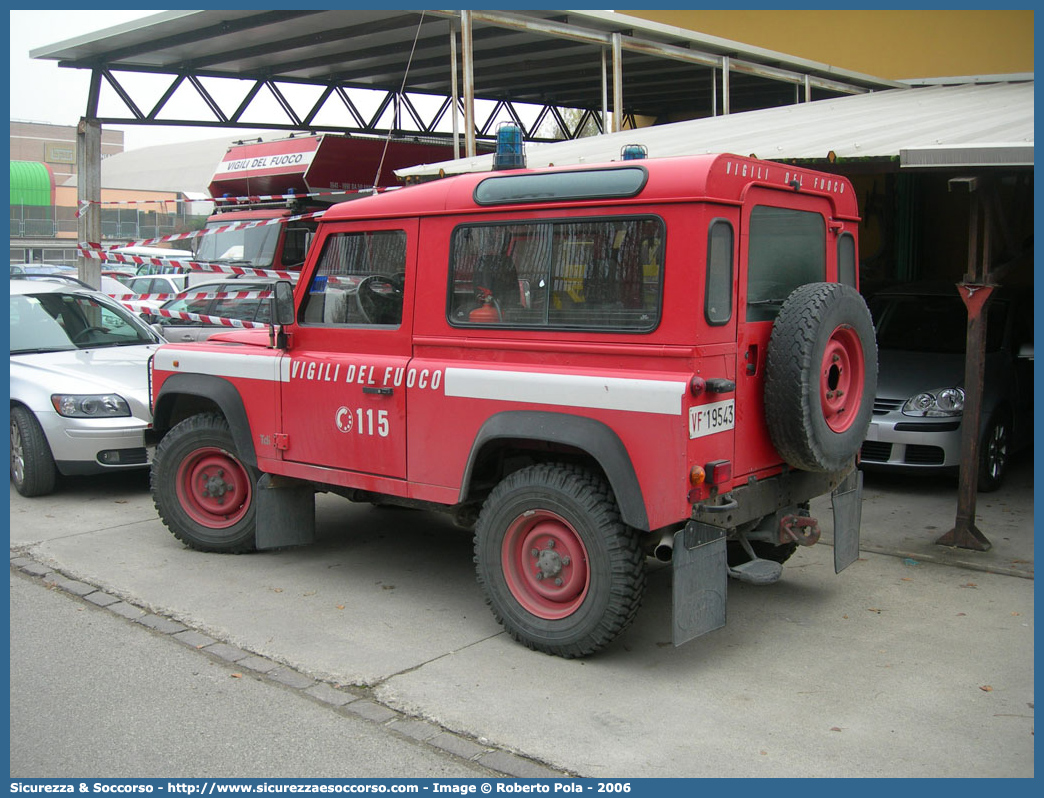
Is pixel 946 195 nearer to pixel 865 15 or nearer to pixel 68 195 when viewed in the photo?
pixel 865 15

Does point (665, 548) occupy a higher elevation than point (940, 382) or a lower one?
lower

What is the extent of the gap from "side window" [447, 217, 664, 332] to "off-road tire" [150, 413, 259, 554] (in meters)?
2.19

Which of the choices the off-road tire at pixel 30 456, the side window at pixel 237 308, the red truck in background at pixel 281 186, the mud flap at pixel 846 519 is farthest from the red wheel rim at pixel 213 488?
the red truck in background at pixel 281 186

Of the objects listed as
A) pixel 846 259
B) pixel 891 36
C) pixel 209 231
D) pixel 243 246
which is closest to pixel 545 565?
pixel 846 259

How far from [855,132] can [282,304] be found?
5.37 metres

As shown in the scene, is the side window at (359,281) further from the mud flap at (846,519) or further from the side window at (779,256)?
the mud flap at (846,519)

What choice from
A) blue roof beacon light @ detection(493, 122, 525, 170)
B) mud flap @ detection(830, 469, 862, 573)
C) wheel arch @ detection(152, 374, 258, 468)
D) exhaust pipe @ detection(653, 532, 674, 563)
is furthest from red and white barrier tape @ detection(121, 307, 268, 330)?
exhaust pipe @ detection(653, 532, 674, 563)

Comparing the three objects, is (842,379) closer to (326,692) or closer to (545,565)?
(545,565)

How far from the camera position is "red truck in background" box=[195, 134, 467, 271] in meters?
14.2

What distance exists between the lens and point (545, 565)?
488cm

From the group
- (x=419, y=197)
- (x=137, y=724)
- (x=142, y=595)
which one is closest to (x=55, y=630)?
(x=142, y=595)

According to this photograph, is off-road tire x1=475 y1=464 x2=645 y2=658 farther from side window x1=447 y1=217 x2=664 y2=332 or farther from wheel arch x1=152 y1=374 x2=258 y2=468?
wheel arch x1=152 y1=374 x2=258 y2=468
